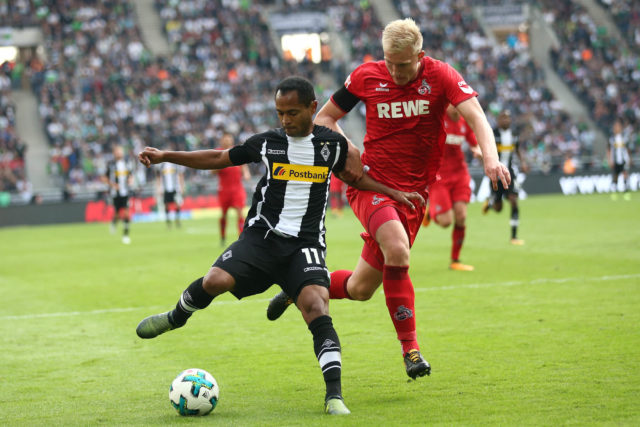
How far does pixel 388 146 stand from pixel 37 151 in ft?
105

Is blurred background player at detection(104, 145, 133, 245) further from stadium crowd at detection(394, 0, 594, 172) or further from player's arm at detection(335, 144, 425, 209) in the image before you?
stadium crowd at detection(394, 0, 594, 172)

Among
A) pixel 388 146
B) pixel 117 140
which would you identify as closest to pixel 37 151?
pixel 117 140

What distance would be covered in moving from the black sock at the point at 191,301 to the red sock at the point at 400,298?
4.03 feet

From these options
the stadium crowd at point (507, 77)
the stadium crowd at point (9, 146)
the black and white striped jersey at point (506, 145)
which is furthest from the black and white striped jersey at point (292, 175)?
the stadium crowd at point (507, 77)

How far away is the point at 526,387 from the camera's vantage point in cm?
554

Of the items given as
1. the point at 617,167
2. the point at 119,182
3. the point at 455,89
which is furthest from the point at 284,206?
the point at 617,167

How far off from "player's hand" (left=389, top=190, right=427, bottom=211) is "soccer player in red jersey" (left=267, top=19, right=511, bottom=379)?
68mm

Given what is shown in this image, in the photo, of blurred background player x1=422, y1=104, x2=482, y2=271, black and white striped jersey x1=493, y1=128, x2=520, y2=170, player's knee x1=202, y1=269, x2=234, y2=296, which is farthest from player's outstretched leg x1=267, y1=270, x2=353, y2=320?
black and white striped jersey x1=493, y1=128, x2=520, y2=170

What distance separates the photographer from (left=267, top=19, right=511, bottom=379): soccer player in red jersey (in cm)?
591

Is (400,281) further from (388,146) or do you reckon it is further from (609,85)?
(609,85)

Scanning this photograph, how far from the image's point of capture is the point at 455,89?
239 inches

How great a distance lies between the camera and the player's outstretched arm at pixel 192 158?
571 cm

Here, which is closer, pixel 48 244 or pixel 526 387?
→ pixel 526 387

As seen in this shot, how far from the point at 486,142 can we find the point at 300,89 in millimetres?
1273
